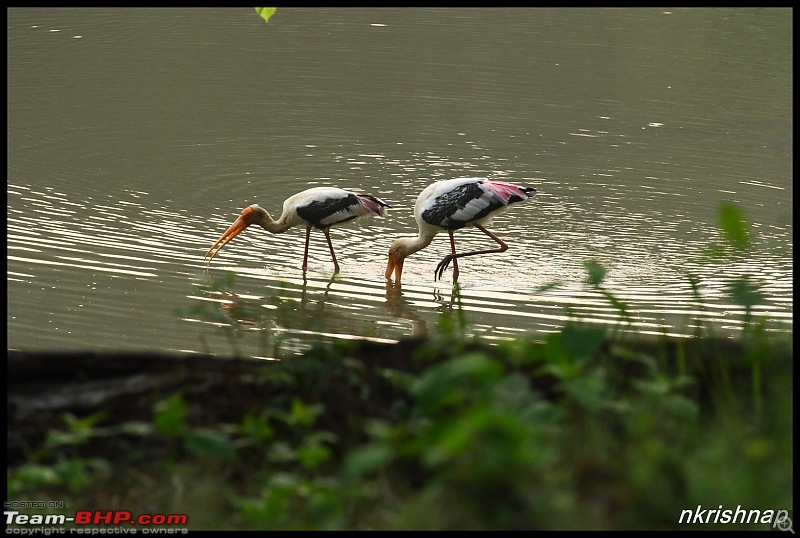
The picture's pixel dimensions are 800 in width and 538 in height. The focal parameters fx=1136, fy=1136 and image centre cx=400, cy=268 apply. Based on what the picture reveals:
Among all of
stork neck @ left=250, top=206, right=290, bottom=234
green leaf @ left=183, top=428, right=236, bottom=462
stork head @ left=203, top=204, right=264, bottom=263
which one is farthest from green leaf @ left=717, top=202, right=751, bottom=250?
stork neck @ left=250, top=206, right=290, bottom=234

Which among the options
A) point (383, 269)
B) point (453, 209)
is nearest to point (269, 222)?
point (383, 269)

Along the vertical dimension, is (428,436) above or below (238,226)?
above

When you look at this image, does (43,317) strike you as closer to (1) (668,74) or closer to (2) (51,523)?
(2) (51,523)

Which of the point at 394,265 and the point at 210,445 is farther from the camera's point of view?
the point at 394,265

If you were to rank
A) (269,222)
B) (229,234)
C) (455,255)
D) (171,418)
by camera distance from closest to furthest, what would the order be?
(171,418)
(455,255)
(229,234)
(269,222)

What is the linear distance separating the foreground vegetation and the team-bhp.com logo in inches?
2.2

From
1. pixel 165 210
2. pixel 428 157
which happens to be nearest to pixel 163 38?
pixel 428 157

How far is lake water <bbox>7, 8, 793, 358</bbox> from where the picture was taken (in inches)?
315

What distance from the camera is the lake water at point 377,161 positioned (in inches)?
315

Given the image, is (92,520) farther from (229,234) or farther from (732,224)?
(229,234)

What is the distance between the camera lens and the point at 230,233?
962cm

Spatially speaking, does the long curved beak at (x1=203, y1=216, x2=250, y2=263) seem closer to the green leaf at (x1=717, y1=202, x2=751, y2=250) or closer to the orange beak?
the orange beak
